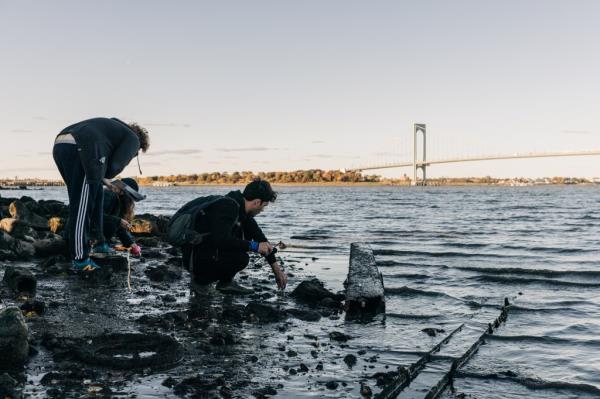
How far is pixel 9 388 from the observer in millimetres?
3322

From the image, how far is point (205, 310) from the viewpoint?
5.77 meters

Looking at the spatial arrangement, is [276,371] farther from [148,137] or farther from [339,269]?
[339,269]

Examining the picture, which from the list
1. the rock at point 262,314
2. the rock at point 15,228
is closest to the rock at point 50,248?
the rock at point 15,228

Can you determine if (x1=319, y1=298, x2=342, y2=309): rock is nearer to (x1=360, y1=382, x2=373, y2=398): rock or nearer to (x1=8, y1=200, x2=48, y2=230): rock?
(x1=360, y1=382, x2=373, y2=398): rock

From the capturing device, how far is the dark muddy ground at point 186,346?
3678 millimetres

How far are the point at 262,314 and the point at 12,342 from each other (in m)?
2.46

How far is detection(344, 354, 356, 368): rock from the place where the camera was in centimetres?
436

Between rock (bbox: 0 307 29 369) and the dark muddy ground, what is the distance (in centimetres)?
10

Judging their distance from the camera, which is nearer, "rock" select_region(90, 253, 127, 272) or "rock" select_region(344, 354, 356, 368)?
"rock" select_region(344, 354, 356, 368)

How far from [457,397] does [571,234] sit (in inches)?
716

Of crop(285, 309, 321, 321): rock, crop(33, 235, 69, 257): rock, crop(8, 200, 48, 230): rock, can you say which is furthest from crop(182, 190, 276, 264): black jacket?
crop(8, 200, 48, 230): rock

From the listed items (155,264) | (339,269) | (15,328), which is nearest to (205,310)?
(15,328)

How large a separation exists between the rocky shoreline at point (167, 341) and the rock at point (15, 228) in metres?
2.81

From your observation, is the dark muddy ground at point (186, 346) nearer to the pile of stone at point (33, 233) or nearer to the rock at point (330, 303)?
the rock at point (330, 303)
